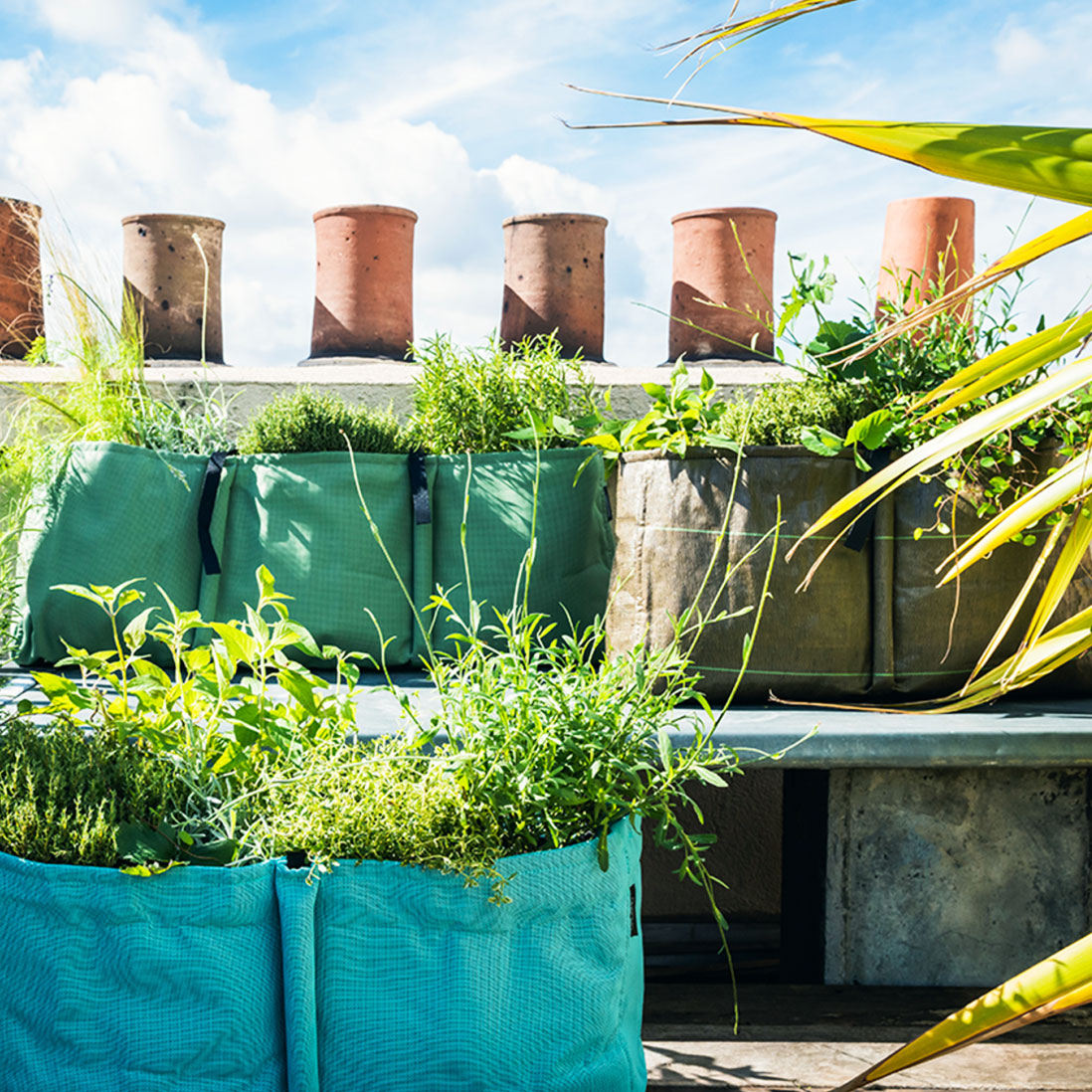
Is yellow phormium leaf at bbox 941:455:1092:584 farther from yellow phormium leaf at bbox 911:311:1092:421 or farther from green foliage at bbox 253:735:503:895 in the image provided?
green foliage at bbox 253:735:503:895

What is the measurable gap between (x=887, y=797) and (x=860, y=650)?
0.88 ft

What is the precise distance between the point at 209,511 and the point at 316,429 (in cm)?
29

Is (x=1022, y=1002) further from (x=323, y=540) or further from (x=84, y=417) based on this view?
(x=84, y=417)

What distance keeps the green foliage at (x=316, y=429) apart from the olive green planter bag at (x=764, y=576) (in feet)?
2.27

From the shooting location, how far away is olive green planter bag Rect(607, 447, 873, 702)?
1930mm

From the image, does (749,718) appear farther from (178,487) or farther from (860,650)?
(178,487)

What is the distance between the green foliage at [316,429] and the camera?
2.35 metres

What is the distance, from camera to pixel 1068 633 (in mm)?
1346

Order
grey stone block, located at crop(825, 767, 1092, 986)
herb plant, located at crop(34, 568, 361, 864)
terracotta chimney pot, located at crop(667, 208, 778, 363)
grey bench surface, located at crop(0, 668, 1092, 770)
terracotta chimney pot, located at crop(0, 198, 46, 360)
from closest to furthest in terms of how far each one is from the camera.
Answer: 1. herb plant, located at crop(34, 568, 361, 864)
2. grey bench surface, located at crop(0, 668, 1092, 770)
3. grey stone block, located at crop(825, 767, 1092, 986)
4. terracotta chimney pot, located at crop(0, 198, 46, 360)
5. terracotta chimney pot, located at crop(667, 208, 778, 363)

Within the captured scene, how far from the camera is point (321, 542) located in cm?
228

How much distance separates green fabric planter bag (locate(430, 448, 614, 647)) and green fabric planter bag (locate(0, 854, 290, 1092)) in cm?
108

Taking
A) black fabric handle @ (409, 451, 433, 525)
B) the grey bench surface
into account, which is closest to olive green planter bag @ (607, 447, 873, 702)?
the grey bench surface

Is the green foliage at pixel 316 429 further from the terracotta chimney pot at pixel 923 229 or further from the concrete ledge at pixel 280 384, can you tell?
the terracotta chimney pot at pixel 923 229

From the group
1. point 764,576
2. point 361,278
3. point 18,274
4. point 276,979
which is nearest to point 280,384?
point 361,278
